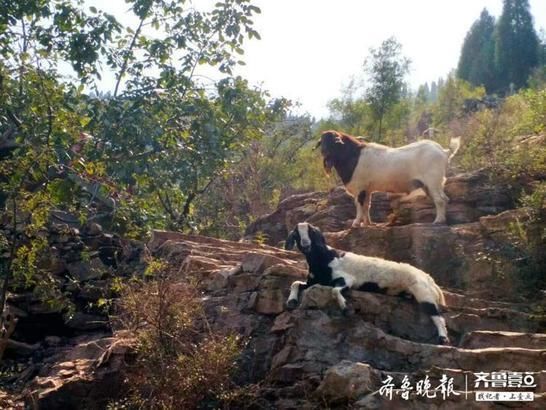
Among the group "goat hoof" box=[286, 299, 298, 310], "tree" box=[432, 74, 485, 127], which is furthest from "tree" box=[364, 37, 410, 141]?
"goat hoof" box=[286, 299, 298, 310]

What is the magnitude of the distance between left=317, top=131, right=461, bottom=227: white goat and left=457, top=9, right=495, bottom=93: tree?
27.7 metres

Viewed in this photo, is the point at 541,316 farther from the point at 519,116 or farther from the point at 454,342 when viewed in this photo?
the point at 519,116

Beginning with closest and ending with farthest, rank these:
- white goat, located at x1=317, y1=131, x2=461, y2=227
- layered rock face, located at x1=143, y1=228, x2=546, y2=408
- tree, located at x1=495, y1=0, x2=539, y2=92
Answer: layered rock face, located at x1=143, y1=228, x2=546, y2=408
white goat, located at x1=317, y1=131, x2=461, y2=227
tree, located at x1=495, y1=0, x2=539, y2=92

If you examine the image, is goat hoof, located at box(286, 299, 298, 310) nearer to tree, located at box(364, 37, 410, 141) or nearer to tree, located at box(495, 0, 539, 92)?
tree, located at box(364, 37, 410, 141)

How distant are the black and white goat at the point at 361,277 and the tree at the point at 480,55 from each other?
30.9 metres

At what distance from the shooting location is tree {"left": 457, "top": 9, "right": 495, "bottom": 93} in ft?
123

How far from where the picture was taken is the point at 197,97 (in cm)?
916

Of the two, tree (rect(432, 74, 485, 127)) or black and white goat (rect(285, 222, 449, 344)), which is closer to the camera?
black and white goat (rect(285, 222, 449, 344))

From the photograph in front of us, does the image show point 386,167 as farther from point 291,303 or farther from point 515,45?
point 515,45

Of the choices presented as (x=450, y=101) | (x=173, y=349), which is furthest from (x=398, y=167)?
(x=450, y=101)

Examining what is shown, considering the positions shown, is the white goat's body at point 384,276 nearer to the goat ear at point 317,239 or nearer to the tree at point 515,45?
the goat ear at point 317,239

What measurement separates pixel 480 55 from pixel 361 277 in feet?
110

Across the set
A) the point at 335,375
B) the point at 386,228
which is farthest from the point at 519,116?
the point at 335,375

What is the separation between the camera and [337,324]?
704cm
